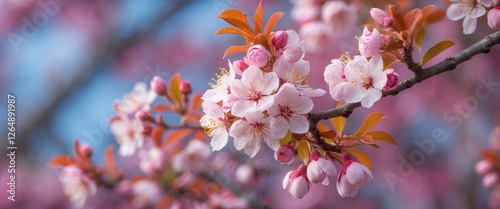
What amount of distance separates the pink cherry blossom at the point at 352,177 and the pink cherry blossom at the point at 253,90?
0.19 meters

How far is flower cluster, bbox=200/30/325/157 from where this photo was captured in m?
0.81

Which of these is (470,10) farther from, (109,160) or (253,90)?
(109,160)

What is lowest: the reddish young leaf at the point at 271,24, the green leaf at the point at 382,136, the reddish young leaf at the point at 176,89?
the green leaf at the point at 382,136

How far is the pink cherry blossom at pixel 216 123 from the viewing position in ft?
2.79

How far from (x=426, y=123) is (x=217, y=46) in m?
1.51

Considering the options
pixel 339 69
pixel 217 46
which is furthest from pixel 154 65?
pixel 339 69

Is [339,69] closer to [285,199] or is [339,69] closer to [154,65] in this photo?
[285,199]

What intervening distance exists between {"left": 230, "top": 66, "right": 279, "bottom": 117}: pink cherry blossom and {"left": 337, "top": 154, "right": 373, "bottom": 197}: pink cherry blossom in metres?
0.19

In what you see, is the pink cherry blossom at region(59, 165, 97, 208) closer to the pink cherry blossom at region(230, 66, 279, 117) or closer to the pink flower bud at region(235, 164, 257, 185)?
the pink flower bud at region(235, 164, 257, 185)

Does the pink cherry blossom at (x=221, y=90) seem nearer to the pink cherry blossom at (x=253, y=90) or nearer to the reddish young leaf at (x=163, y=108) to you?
the pink cherry blossom at (x=253, y=90)

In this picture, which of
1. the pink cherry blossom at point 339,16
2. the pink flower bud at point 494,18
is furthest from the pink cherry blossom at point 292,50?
the pink cherry blossom at point 339,16

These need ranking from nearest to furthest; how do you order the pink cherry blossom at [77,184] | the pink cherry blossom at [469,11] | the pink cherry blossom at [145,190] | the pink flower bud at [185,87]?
the pink cherry blossom at [469,11] < the pink flower bud at [185,87] < the pink cherry blossom at [77,184] < the pink cherry blossom at [145,190]

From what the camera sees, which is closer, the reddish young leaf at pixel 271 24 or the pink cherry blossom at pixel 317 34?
the reddish young leaf at pixel 271 24

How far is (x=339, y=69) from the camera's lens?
2.88 ft
